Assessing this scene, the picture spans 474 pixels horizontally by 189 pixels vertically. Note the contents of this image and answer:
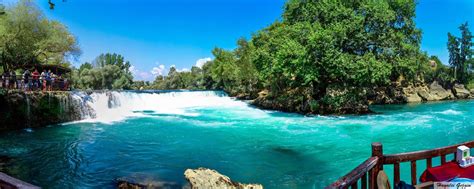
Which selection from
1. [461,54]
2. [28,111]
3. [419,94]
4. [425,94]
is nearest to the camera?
[28,111]

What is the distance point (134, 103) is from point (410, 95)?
34.1 m

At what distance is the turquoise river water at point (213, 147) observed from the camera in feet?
31.5

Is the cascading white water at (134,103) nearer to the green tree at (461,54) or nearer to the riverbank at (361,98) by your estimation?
the riverbank at (361,98)

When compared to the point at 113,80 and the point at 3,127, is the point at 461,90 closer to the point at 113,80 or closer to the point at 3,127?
the point at 3,127

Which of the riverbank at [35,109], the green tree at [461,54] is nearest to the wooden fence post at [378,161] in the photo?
the riverbank at [35,109]

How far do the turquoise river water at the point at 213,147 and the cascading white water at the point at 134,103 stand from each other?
0.75m

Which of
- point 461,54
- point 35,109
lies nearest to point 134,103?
point 35,109

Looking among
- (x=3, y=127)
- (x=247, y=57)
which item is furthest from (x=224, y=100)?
(x=3, y=127)

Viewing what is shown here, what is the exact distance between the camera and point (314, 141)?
1484 centimetres

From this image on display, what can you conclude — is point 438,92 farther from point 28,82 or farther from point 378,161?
point 378,161

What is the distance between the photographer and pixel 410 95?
41.9 meters

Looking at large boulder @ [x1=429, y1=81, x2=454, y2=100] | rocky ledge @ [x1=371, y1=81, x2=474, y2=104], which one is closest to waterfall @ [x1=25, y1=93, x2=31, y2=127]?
rocky ledge @ [x1=371, y1=81, x2=474, y2=104]

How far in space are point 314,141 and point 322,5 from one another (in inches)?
582

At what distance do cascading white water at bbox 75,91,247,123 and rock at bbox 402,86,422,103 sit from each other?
2318cm
